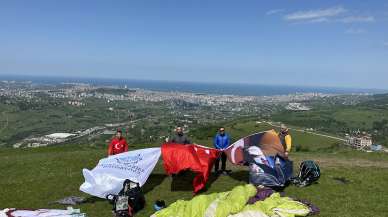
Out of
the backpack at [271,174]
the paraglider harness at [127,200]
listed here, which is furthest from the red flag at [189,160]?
the paraglider harness at [127,200]

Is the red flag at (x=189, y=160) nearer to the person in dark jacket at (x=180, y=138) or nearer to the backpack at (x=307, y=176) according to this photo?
the person in dark jacket at (x=180, y=138)

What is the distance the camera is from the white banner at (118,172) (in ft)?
67.4

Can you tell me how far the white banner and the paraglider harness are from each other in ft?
2.20

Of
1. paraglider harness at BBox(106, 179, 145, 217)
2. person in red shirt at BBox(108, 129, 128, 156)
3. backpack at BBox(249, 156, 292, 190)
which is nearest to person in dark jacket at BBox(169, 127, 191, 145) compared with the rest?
person in red shirt at BBox(108, 129, 128, 156)

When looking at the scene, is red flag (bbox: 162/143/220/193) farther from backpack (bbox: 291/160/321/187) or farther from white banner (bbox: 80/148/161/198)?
backpack (bbox: 291/160/321/187)

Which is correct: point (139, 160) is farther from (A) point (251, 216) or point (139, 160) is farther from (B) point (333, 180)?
(B) point (333, 180)

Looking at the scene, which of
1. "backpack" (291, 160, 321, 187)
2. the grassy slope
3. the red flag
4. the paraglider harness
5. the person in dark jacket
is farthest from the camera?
the person in dark jacket

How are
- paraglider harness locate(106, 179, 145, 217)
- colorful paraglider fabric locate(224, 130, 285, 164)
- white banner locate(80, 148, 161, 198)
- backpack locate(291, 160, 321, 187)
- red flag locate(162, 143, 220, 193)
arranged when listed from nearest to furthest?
paraglider harness locate(106, 179, 145, 217) → white banner locate(80, 148, 161, 198) → red flag locate(162, 143, 220, 193) → backpack locate(291, 160, 321, 187) → colorful paraglider fabric locate(224, 130, 285, 164)

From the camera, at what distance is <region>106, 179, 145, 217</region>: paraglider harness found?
18.0 meters

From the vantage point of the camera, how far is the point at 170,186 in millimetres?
23000

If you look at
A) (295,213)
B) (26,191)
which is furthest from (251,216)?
(26,191)

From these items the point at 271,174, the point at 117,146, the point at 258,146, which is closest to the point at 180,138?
the point at 117,146

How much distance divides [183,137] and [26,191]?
891cm

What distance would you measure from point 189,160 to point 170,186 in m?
2.12
